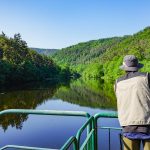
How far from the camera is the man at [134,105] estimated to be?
4004mm

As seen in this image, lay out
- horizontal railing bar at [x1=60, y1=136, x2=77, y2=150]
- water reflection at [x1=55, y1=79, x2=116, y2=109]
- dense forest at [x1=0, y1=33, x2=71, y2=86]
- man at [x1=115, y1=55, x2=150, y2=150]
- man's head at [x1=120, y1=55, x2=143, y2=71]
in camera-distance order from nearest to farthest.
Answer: horizontal railing bar at [x1=60, y1=136, x2=77, y2=150], man at [x1=115, y1=55, x2=150, y2=150], man's head at [x1=120, y1=55, x2=143, y2=71], water reflection at [x1=55, y1=79, x2=116, y2=109], dense forest at [x1=0, y1=33, x2=71, y2=86]

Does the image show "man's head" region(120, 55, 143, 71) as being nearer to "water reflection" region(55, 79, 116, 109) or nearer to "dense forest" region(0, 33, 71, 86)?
"water reflection" region(55, 79, 116, 109)

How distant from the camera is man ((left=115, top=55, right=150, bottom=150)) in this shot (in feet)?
13.1

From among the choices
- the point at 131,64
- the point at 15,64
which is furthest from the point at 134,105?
the point at 15,64

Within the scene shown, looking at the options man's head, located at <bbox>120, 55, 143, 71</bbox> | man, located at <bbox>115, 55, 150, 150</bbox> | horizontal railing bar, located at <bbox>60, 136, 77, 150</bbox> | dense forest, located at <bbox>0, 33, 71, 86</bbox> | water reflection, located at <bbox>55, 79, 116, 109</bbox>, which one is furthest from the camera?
dense forest, located at <bbox>0, 33, 71, 86</bbox>

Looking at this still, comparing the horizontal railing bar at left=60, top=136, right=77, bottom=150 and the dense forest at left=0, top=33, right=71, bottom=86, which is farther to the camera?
the dense forest at left=0, top=33, right=71, bottom=86

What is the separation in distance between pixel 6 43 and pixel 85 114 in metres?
85.1

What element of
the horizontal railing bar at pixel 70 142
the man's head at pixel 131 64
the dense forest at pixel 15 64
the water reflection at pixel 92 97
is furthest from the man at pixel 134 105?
the dense forest at pixel 15 64

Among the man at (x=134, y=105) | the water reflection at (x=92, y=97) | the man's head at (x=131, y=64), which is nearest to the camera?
the man at (x=134, y=105)

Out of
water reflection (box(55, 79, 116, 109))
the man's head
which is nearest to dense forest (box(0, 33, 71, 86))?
water reflection (box(55, 79, 116, 109))

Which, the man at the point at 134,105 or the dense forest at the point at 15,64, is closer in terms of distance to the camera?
the man at the point at 134,105

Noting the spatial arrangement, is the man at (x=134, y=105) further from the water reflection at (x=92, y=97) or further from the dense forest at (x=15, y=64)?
the dense forest at (x=15, y=64)

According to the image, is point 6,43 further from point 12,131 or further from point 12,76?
point 12,131

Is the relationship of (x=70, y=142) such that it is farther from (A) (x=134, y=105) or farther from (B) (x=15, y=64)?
(B) (x=15, y=64)
